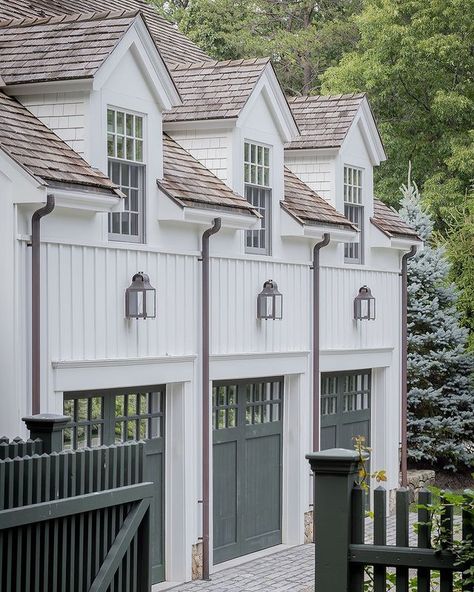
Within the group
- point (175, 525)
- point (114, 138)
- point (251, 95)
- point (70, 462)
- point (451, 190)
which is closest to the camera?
point (70, 462)

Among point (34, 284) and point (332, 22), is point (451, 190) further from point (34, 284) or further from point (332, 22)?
point (34, 284)

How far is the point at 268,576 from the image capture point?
1552cm

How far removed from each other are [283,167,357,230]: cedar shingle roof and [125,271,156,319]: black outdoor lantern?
403 cm

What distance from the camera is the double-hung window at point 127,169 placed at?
14.1 m

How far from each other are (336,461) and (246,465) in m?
10.3

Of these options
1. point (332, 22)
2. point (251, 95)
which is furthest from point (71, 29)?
point (332, 22)

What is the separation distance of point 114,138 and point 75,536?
6846mm

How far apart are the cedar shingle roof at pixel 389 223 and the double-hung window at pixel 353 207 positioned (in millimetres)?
313

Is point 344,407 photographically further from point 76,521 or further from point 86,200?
point 76,521

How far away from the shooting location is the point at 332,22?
135ft

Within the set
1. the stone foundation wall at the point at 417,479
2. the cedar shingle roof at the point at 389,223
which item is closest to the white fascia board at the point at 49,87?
the cedar shingle roof at the point at 389,223

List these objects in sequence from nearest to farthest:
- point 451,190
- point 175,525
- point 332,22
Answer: point 175,525 < point 451,190 < point 332,22

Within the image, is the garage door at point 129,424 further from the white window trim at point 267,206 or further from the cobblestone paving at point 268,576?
the white window trim at point 267,206

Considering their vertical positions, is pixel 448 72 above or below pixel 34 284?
above
